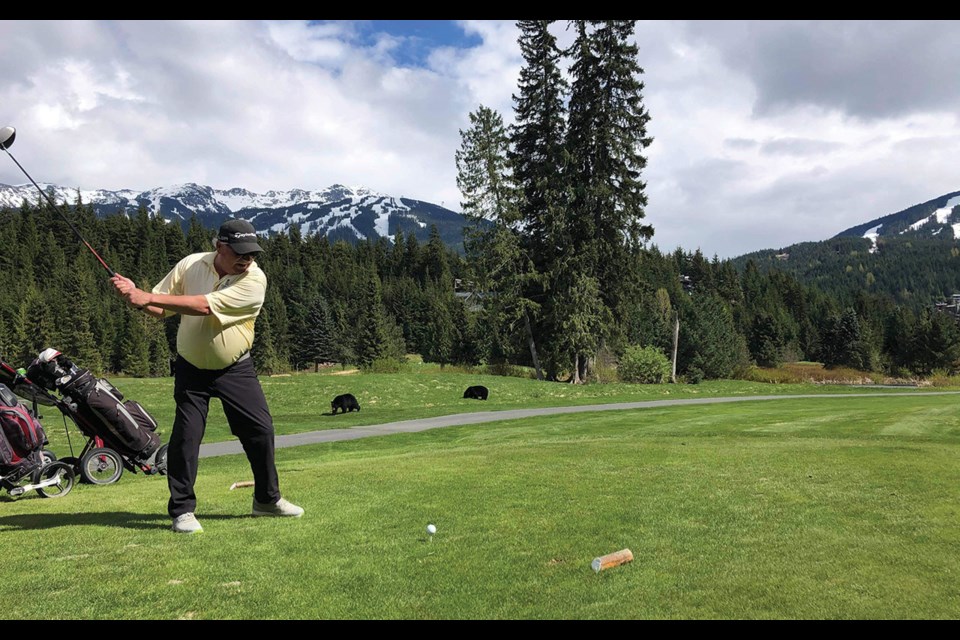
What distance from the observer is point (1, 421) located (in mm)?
7883

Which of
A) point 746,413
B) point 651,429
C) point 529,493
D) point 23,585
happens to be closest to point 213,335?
point 23,585

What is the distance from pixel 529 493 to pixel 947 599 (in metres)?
3.72

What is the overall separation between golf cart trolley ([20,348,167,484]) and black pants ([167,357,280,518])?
471 cm

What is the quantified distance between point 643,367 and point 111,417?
4290 cm

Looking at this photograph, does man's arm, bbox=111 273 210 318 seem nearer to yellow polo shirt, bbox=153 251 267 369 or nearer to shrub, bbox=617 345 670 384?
yellow polo shirt, bbox=153 251 267 369

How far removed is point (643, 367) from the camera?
159 feet

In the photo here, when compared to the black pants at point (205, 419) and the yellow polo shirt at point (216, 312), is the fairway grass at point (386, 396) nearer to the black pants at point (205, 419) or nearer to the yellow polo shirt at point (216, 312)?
the black pants at point (205, 419)

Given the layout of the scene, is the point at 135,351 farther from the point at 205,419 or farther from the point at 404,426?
the point at 205,419

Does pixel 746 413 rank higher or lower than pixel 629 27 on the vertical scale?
lower

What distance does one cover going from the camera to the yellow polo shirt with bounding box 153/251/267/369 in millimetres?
5137

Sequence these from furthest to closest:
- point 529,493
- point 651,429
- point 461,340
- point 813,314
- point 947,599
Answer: point 813,314 < point 461,340 < point 651,429 < point 529,493 < point 947,599

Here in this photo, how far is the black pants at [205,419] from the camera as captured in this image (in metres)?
5.39

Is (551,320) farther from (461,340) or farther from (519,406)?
(461,340)

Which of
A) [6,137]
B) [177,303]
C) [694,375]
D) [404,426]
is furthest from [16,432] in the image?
[694,375]
